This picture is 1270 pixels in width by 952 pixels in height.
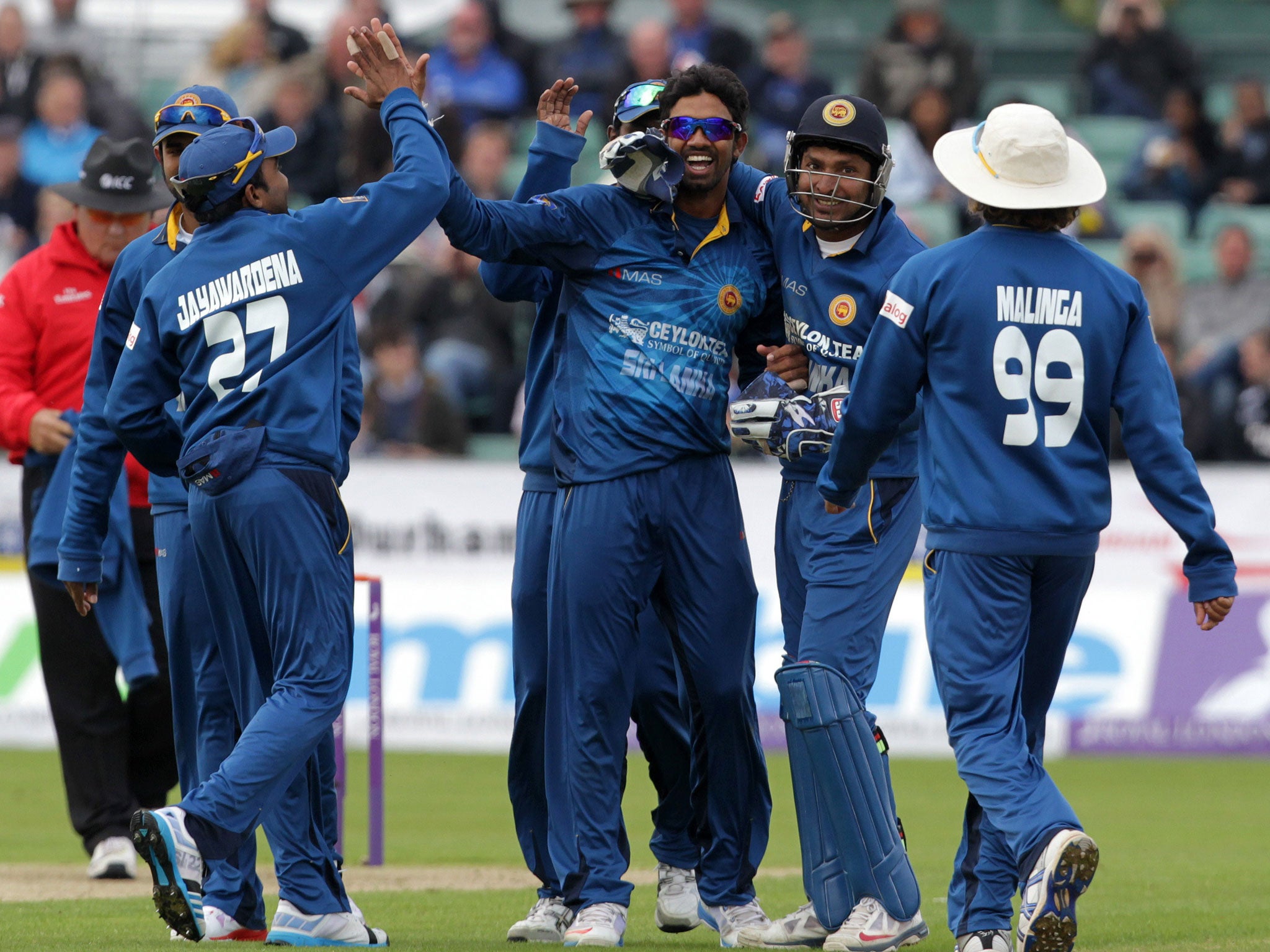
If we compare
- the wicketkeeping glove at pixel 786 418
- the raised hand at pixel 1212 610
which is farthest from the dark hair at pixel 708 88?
the raised hand at pixel 1212 610

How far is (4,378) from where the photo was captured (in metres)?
8.10

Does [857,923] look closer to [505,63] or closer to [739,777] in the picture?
[739,777]

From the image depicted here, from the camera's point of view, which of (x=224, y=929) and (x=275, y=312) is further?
(x=224, y=929)

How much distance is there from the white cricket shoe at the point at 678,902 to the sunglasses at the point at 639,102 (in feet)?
8.50

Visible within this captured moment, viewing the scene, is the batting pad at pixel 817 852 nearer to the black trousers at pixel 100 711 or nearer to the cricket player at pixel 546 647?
the cricket player at pixel 546 647

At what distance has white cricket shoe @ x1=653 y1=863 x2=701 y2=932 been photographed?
649 cm

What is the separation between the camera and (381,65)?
6117 millimetres

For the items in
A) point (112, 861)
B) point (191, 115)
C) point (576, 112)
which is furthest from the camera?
point (576, 112)

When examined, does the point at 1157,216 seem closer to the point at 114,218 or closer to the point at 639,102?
the point at 114,218

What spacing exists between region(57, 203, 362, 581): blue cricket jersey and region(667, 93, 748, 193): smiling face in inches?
48.8

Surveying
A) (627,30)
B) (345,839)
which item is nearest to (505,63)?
(627,30)

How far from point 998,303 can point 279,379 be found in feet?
7.04

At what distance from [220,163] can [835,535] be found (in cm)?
224

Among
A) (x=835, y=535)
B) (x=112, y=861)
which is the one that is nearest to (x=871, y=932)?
(x=835, y=535)
